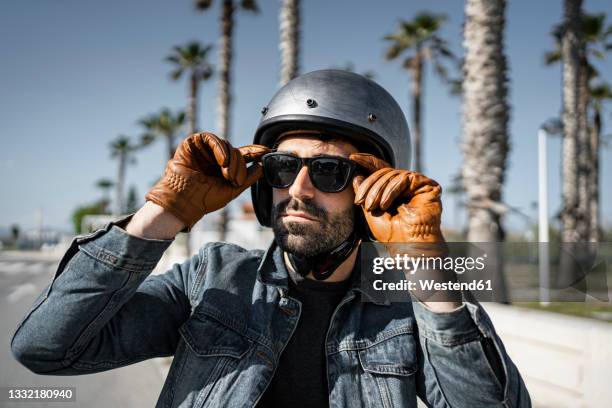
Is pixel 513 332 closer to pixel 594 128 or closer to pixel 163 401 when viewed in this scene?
pixel 163 401

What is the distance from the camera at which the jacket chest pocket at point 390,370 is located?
1.88 meters

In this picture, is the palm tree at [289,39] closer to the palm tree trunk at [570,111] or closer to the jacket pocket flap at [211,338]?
the palm tree trunk at [570,111]

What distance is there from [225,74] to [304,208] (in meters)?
15.2

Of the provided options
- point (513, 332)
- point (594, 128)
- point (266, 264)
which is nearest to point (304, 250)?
point (266, 264)

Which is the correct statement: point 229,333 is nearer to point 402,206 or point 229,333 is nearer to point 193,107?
point 402,206

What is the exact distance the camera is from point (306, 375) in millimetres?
2012

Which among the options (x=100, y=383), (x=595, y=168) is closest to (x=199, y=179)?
(x=100, y=383)

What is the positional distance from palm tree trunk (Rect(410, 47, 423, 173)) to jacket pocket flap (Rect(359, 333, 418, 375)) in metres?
20.1

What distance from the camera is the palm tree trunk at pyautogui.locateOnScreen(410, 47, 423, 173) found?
22.0 meters

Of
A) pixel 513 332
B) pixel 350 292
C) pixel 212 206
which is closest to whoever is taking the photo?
pixel 212 206

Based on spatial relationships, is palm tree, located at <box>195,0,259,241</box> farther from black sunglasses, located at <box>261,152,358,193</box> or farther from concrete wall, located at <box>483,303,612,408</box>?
black sunglasses, located at <box>261,152,358,193</box>

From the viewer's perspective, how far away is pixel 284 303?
211 cm

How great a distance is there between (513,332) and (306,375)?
10.9 feet


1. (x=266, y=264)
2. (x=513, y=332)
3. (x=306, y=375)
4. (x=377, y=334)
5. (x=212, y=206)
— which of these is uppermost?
(x=212, y=206)
